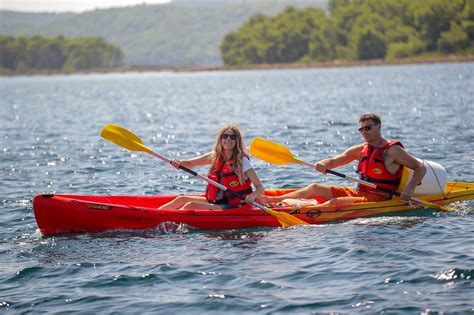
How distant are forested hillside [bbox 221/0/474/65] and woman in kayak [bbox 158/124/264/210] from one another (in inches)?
3545

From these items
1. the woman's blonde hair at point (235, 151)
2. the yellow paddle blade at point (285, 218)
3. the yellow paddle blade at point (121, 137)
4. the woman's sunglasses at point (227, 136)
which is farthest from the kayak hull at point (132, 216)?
the yellow paddle blade at point (121, 137)

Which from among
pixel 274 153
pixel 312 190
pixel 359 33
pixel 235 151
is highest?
pixel 359 33

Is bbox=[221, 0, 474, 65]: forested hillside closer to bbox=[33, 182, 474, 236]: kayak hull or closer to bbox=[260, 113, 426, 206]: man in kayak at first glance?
bbox=[260, 113, 426, 206]: man in kayak

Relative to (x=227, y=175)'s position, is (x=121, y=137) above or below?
above

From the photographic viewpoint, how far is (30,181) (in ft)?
52.3

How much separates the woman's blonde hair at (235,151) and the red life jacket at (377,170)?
6.05 feet

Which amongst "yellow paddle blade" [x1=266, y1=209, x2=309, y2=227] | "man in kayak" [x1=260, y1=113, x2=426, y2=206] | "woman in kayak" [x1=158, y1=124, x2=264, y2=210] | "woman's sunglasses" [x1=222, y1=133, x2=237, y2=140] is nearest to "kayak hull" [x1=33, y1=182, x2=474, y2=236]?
"yellow paddle blade" [x1=266, y1=209, x2=309, y2=227]

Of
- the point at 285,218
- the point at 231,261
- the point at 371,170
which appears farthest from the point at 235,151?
the point at 371,170

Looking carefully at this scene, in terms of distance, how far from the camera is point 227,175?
35.1 ft

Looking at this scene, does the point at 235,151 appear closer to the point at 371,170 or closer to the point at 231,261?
the point at 231,261

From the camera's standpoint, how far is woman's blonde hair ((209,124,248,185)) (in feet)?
34.3

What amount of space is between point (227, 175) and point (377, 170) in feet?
7.20

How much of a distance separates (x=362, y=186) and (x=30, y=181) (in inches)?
300

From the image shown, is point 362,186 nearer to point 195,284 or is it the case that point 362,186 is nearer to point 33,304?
point 195,284
